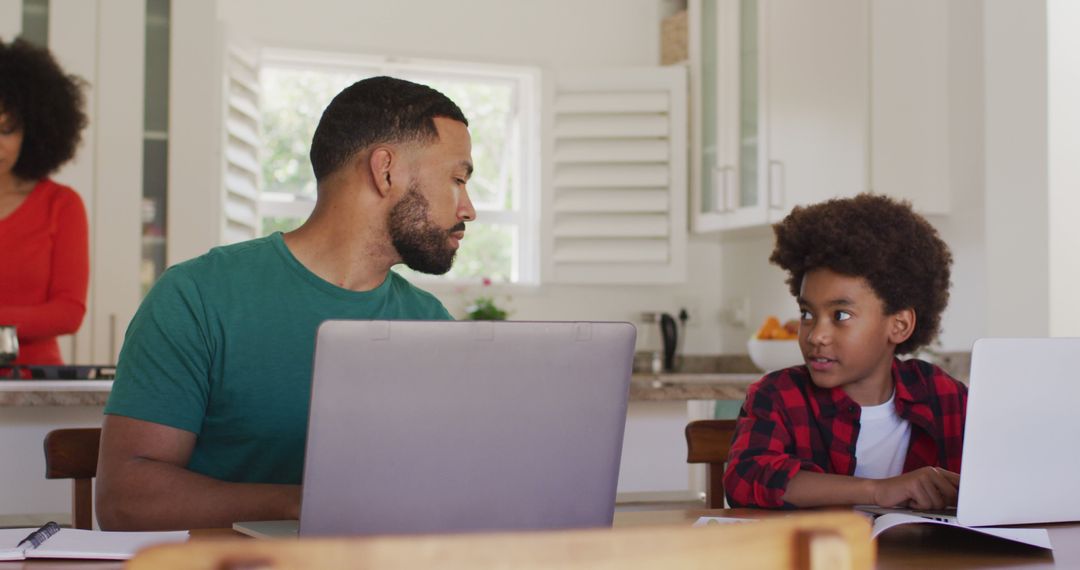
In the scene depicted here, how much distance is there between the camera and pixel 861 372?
1.70 metres

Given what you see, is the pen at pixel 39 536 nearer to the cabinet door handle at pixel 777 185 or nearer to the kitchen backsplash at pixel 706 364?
the cabinet door handle at pixel 777 185

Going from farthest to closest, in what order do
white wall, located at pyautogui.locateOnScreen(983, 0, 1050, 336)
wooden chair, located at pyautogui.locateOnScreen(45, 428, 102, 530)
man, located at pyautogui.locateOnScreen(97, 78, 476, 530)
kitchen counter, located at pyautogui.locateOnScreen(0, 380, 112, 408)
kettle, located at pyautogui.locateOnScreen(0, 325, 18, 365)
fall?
white wall, located at pyautogui.locateOnScreen(983, 0, 1050, 336), kettle, located at pyautogui.locateOnScreen(0, 325, 18, 365), kitchen counter, located at pyautogui.locateOnScreen(0, 380, 112, 408), wooden chair, located at pyautogui.locateOnScreen(45, 428, 102, 530), man, located at pyautogui.locateOnScreen(97, 78, 476, 530)

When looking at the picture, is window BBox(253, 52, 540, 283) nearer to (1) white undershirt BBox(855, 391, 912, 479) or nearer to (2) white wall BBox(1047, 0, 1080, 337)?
(2) white wall BBox(1047, 0, 1080, 337)

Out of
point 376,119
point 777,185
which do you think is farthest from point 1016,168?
point 376,119

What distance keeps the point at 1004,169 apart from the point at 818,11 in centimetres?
81

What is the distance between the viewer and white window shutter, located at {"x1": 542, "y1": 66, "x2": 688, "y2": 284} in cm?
461

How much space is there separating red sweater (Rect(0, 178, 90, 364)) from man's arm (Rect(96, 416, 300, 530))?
5.53ft

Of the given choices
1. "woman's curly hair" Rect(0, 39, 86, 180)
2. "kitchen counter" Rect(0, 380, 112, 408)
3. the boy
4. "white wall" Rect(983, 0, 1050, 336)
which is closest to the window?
"woman's curly hair" Rect(0, 39, 86, 180)

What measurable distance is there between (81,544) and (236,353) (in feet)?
1.44

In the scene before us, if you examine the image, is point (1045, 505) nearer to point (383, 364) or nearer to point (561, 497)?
point (561, 497)

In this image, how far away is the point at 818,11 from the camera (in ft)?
12.4

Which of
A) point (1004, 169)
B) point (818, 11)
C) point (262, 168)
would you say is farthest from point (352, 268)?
point (262, 168)

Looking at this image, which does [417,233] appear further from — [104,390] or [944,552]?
[104,390]

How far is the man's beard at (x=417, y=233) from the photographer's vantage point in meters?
1.57
